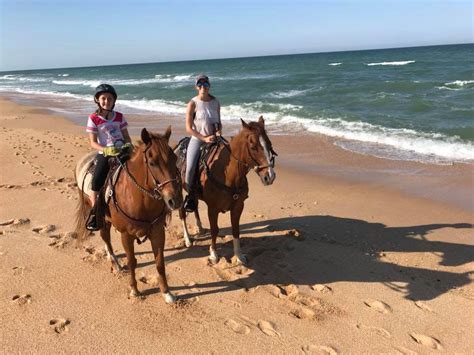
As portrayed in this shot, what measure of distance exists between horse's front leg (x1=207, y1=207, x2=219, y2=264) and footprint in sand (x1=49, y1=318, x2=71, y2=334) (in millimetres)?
2030

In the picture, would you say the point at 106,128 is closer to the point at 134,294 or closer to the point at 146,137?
the point at 146,137

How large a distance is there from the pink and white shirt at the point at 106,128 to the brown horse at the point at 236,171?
1.27 metres

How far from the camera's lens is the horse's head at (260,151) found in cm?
446

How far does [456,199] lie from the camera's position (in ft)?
25.0

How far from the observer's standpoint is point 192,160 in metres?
5.45

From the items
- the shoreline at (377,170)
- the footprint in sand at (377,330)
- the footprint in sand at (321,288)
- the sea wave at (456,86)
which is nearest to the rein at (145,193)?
the footprint in sand at (321,288)

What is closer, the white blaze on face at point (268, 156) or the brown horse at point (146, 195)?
the brown horse at point (146, 195)

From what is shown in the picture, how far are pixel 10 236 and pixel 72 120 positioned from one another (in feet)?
47.0

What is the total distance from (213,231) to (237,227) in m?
0.34

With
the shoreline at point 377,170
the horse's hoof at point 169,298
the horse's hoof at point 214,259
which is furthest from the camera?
the shoreline at point 377,170

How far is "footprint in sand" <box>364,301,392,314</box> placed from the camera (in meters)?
4.39

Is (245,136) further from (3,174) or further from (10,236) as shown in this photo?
(3,174)

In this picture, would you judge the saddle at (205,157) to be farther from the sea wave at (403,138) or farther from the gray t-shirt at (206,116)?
the sea wave at (403,138)

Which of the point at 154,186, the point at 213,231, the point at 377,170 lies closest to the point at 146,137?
the point at 154,186
